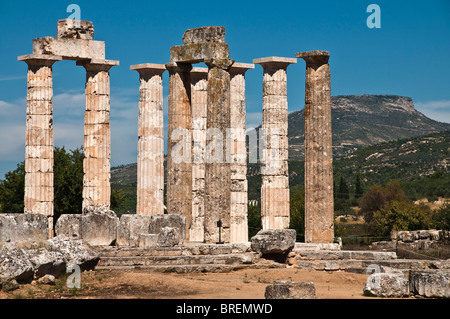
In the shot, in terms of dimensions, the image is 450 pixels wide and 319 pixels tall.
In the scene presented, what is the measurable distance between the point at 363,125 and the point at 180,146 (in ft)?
470

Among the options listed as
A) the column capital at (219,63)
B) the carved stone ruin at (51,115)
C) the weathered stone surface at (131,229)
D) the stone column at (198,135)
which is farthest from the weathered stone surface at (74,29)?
the weathered stone surface at (131,229)

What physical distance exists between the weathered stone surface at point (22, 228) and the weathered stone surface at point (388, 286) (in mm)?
8122

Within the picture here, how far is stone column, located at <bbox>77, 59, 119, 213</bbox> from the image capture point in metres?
34.7

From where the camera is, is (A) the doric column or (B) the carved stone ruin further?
(A) the doric column

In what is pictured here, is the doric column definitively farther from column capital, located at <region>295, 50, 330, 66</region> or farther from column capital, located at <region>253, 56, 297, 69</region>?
column capital, located at <region>295, 50, 330, 66</region>

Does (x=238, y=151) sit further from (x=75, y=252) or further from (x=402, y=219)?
(x=402, y=219)

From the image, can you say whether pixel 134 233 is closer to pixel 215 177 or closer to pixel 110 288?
pixel 215 177

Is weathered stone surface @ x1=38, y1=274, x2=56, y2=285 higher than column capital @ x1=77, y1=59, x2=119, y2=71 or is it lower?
lower

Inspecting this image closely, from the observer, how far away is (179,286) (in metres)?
20.2

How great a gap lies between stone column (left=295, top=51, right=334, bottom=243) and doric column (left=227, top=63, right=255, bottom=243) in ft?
16.5

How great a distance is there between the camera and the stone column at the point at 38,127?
33688mm

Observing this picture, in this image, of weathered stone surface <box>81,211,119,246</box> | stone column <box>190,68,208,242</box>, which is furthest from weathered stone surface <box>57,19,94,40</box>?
weathered stone surface <box>81,211,119,246</box>

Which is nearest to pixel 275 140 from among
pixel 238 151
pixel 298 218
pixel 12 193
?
pixel 238 151

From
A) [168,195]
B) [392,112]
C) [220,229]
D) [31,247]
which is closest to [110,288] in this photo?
[31,247]
